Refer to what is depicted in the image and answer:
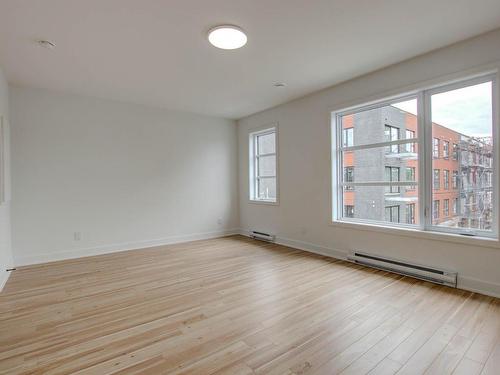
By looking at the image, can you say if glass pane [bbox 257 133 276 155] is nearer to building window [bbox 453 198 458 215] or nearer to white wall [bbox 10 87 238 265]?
white wall [bbox 10 87 238 265]

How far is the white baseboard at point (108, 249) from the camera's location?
405cm

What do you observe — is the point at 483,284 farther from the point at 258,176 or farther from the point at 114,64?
the point at 114,64

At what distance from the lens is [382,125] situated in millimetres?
3812

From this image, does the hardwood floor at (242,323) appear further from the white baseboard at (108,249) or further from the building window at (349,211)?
the building window at (349,211)

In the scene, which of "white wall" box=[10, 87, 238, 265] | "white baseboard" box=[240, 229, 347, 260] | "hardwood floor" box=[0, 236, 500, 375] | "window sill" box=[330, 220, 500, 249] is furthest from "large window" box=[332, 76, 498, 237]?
"white wall" box=[10, 87, 238, 265]

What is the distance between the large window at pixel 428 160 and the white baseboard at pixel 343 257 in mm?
512

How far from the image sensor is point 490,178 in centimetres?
284

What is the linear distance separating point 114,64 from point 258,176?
3561mm

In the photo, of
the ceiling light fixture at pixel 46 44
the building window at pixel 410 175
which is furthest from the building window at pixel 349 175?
the ceiling light fixture at pixel 46 44

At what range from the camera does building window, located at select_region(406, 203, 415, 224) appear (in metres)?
3.46

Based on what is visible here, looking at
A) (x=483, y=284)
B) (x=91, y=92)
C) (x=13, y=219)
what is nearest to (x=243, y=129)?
(x=91, y=92)

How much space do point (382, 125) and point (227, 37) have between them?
2.48m

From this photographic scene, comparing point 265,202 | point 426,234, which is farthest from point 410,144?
point 265,202

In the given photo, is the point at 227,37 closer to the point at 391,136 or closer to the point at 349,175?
the point at 391,136
